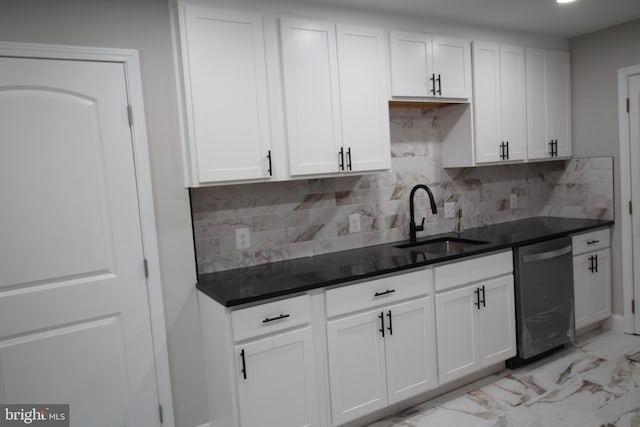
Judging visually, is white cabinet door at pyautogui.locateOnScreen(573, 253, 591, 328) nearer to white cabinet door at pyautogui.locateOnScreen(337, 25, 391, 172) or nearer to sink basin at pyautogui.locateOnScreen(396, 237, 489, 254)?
sink basin at pyautogui.locateOnScreen(396, 237, 489, 254)

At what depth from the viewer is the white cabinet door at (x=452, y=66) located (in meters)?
3.03

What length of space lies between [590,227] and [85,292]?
11.5ft

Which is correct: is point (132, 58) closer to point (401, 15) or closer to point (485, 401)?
point (401, 15)

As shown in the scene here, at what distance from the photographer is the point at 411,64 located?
291 centimetres

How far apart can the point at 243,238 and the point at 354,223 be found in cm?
82

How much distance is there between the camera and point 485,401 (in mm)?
2783

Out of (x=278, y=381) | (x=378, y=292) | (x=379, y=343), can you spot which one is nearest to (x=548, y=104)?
(x=378, y=292)

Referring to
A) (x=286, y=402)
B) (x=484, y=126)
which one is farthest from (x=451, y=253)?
(x=286, y=402)

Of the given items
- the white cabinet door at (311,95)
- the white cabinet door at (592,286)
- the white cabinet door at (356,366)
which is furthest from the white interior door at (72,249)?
the white cabinet door at (592,286)

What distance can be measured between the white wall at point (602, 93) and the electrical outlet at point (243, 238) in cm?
301

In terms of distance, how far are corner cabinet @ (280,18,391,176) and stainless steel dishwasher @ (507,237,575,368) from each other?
125 cm

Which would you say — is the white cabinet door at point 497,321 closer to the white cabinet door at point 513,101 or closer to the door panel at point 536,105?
the white cabinet door at point 513,101

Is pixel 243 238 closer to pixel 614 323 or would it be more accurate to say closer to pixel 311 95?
pixel 311 95

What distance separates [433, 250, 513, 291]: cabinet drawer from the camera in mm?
2723
